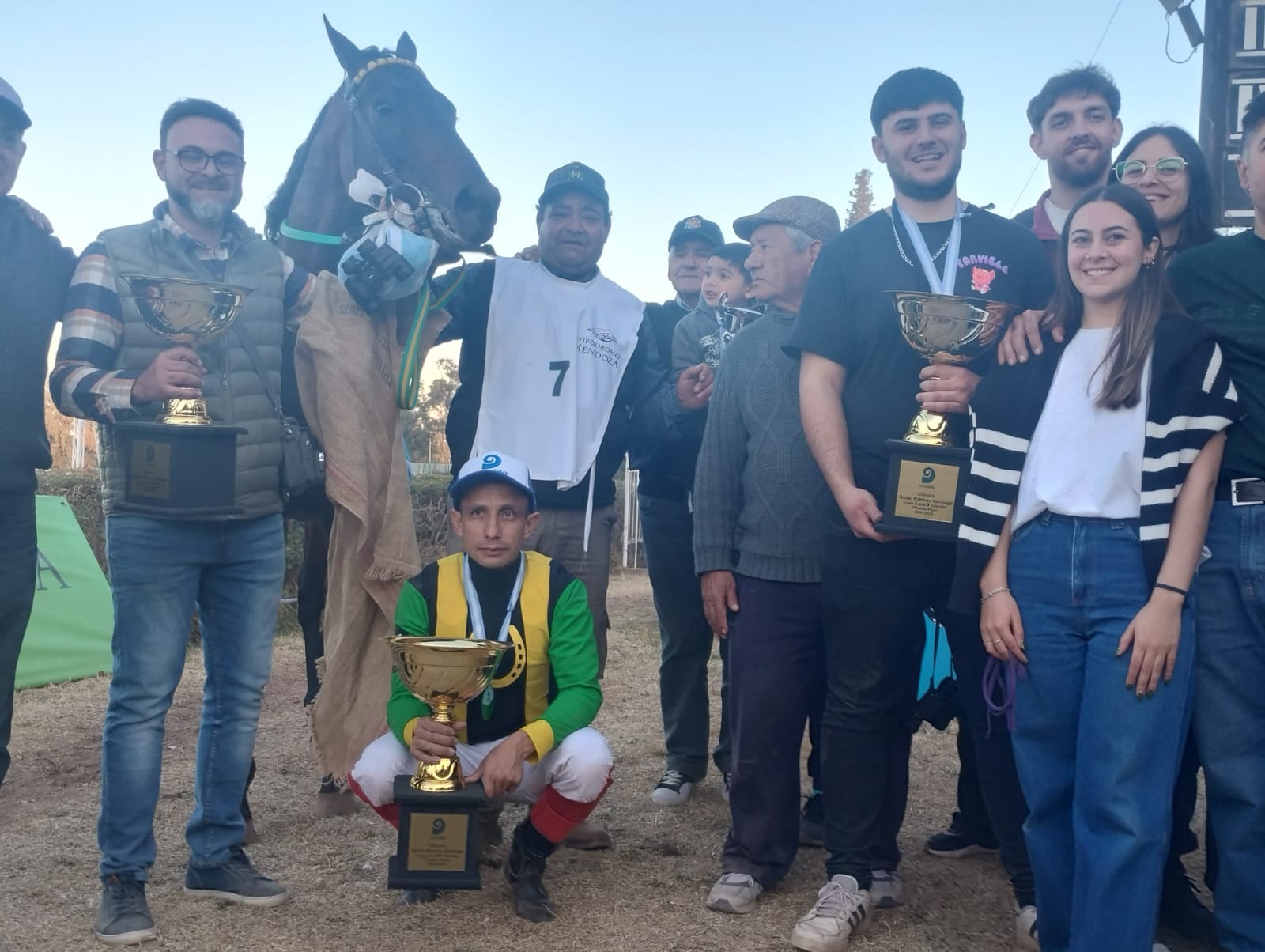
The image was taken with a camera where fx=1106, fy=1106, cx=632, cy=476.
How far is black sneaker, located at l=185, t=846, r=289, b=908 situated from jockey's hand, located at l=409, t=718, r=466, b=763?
0.75 metres

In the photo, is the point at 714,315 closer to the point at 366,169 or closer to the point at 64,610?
the point at 366,169

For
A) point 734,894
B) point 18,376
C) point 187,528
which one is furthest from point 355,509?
point 734,894

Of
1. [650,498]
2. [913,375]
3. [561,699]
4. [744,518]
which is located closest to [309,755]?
[650,498]

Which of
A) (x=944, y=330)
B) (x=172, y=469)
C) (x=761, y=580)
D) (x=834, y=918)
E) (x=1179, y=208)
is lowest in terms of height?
(x=834, y=918)

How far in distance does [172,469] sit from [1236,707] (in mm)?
2749

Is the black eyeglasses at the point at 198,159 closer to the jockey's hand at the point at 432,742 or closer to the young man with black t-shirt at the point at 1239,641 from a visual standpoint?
the jockey's hand at the point at 432,742

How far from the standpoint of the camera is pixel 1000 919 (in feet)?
10.7

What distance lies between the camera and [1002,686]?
2.85 meters

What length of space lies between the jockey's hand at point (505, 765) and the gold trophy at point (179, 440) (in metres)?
1.02

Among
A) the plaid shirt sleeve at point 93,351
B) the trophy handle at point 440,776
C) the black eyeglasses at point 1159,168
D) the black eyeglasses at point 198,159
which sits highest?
the black eyeglasses at point 1159,168

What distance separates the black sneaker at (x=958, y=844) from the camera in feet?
12.7

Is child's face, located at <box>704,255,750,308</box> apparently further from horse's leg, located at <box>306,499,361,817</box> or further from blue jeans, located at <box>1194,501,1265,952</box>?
blue jeans, located at <box>1194,501,1265,952</box>

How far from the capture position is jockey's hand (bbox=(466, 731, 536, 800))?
303 cm

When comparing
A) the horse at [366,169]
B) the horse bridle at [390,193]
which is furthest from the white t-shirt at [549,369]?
the horse at [366,169]
